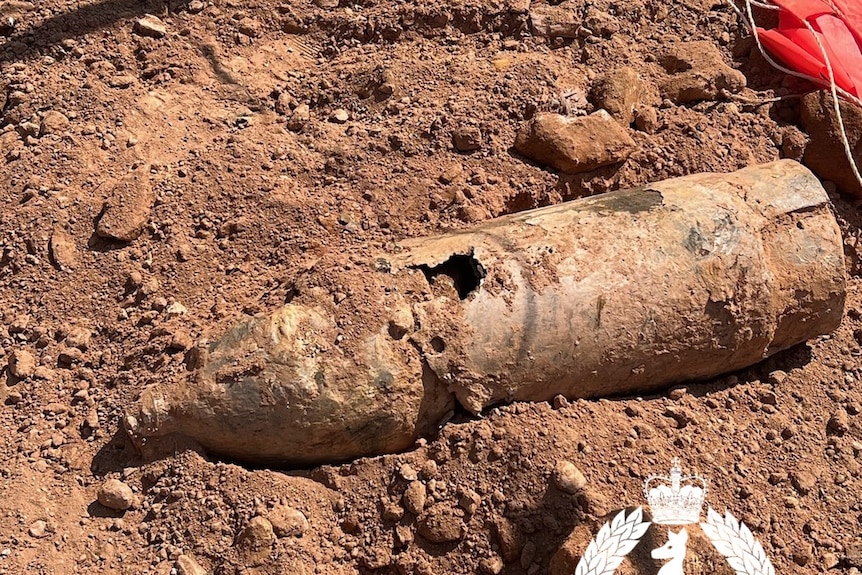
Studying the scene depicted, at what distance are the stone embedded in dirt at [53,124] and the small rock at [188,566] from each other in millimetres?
1683

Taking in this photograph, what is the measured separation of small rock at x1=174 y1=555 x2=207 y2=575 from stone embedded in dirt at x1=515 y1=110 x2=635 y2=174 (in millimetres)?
1725

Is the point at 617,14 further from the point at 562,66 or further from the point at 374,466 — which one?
the point at 374,466

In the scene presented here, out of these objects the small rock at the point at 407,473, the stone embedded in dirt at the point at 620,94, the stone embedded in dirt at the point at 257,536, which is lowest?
the stone embedded in dirt at the point at 257,536

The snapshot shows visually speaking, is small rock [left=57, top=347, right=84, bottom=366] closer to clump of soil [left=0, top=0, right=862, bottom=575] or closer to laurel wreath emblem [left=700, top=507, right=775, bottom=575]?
clump of soil [left=0, top=0, right=862, bottom=575]

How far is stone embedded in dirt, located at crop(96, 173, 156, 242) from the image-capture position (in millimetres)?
2699

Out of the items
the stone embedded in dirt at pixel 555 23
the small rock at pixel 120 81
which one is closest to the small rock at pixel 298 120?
the small rock at pixel 120 81

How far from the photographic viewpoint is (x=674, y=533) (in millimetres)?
2156

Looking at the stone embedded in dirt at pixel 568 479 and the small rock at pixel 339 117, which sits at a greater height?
the small rock at pixel 339 117

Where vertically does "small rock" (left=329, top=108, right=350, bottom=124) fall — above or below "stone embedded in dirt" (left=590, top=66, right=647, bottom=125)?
below

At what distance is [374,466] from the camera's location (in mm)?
2281

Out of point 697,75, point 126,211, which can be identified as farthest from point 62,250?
point 697,75

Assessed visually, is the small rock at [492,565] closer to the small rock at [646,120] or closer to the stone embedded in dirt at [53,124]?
the small rock at [646,120]

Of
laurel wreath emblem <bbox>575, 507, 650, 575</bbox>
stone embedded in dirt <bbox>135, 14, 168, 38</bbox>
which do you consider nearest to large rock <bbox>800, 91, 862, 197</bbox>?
laurel wreath emblem <bbox>575, 507, 650, 575</bbox>

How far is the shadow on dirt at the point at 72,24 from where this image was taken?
3.26 m
